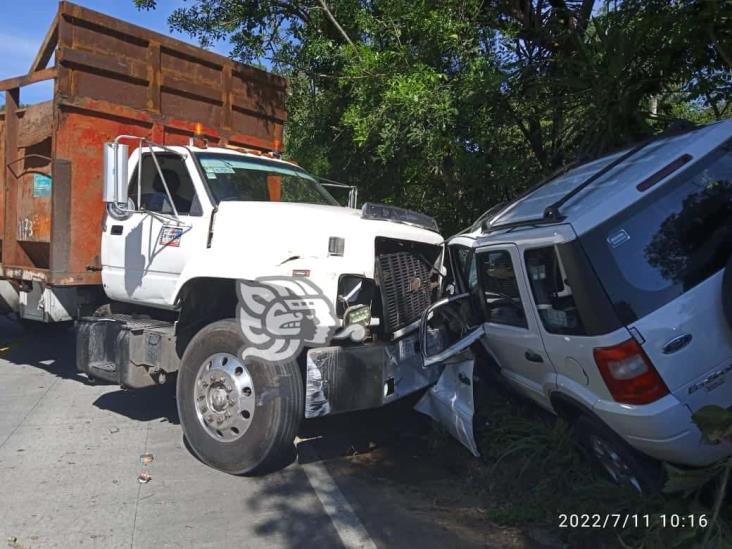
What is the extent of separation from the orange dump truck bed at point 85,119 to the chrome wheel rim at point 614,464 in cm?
483

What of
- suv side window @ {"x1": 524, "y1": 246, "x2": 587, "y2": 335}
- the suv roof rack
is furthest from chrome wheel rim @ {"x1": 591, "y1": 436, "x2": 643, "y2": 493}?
the suv roof rack

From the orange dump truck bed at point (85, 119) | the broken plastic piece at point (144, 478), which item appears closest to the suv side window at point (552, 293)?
the broken plastic piece at point (144, 478)

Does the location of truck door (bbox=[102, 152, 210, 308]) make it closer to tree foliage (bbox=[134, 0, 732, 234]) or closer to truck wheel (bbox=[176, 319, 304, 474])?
truck wheel (bbox=[176, 319, 304, 474])

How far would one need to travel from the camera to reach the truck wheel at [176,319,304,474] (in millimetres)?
4445

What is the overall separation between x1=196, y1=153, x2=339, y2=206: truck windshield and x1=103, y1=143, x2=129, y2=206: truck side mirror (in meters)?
0.64

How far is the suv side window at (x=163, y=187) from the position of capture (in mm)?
5379

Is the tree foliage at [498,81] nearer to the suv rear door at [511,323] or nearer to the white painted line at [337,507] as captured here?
the suv rear door at [511,323]

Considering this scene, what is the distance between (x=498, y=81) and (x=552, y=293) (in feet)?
10.9

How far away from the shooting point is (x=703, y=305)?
325cm

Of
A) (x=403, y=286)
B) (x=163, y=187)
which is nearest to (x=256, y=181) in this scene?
(x=163, y=187)

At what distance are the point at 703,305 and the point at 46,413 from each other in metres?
5.87

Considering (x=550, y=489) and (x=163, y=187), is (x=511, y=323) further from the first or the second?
(x=163, y=187)

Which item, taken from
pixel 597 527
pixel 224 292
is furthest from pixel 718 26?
pixel 224 292

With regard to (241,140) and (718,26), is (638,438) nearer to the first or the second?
(718,26)
